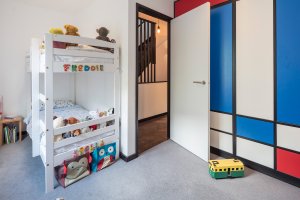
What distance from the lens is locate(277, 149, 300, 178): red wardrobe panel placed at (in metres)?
1.74

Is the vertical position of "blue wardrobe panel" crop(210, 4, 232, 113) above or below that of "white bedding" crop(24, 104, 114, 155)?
above

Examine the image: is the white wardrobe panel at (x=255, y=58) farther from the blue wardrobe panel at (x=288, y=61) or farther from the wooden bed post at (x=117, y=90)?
the wooden bed post at (x=117, y=90)

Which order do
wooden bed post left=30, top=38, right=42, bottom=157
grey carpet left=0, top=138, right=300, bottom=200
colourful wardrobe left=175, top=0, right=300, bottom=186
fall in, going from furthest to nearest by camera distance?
wooden bed post left=30, top=38, right=42, bottom=157, colourful wardrobe left=175, top=0, right=300, bottom=186, grey carpet left=0, top=138, right=300, bottom=200

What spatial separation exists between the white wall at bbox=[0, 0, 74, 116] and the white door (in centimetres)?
249

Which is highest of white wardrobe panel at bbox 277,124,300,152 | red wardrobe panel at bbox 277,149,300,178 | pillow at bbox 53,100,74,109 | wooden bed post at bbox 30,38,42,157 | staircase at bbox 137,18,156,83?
staircase at bbox 137,18,156,83

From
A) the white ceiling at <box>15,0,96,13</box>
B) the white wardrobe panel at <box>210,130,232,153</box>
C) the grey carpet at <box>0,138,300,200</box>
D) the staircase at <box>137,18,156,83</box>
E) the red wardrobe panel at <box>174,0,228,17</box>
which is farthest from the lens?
the staircase at <box>137,18,156,83</box>

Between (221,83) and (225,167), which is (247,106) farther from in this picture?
(225,167)

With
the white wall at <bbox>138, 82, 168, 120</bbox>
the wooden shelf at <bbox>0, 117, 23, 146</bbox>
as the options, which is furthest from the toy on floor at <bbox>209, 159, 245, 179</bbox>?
the wooden shelf at <bbox>0, 117, 23, 146</bbox>

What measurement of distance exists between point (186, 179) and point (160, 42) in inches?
140

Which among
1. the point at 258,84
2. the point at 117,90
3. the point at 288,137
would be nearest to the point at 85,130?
the point at 117,90

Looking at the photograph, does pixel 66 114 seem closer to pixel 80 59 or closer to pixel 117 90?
pixel 117 90

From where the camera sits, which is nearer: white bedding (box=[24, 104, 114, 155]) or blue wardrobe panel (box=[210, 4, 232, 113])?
white bedding (box=[24, 104, 114, 155])

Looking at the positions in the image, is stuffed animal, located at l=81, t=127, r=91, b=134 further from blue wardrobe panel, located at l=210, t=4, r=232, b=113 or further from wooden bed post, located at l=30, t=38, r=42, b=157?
blue wardrobe panel, located at l=210, t=4, r=232, b=113

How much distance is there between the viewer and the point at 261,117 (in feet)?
6.44
